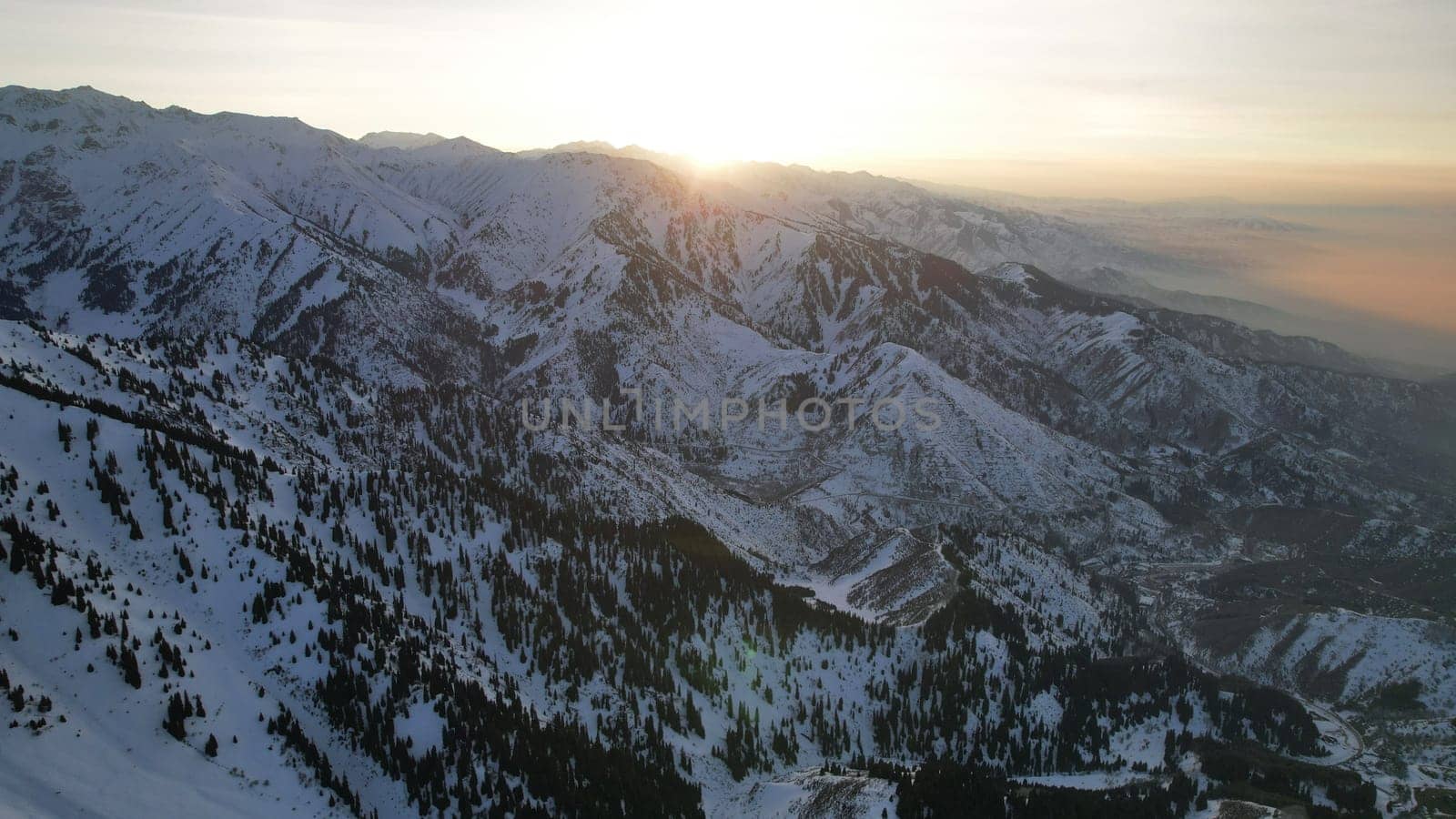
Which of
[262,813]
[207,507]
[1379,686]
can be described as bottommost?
[1379,686]

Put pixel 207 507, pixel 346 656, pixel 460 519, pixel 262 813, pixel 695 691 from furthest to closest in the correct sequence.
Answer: pixel 460 519, pixel 695 691, pixel 207 507, pixel 346 656, pixel 262 813

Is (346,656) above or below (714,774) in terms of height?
above

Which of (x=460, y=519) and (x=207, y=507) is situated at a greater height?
(x=207, y=507)

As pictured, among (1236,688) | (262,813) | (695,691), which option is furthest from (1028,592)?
(262,813)

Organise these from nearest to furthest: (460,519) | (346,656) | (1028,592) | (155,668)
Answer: (155,668) < (346,656) < (460,519) < (1028,592)

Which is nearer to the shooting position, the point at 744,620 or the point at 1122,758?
the point at 1122,758

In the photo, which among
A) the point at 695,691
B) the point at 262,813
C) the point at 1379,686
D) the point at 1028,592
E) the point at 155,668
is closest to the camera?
the point at 262,813

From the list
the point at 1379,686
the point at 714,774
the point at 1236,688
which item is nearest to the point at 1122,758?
the point at 1236,688

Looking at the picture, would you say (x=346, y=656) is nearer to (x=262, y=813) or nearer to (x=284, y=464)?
(x=262, y=813)

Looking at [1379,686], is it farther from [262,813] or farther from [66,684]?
[66,684]
